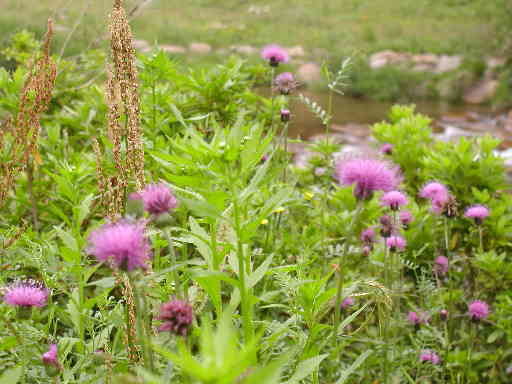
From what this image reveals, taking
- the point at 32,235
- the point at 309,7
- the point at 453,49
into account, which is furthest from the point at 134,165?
the point at 309,7

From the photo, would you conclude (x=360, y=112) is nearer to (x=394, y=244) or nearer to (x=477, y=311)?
(x=477, y=311)

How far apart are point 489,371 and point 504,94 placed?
8.33 metres

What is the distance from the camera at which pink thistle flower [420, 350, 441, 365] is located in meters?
1.66

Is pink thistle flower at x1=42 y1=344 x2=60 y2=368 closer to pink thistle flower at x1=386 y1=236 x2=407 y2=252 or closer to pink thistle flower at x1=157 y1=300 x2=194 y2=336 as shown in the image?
pink thistle flower at x1=157 y1=300 x2=194 y2=336

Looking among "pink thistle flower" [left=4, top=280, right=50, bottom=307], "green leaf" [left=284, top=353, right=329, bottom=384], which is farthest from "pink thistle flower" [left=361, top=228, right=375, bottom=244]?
"pink thistle flower" [left=4, top=280, right=50, bottom=307]

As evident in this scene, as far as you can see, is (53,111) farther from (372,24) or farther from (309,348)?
(372,24)

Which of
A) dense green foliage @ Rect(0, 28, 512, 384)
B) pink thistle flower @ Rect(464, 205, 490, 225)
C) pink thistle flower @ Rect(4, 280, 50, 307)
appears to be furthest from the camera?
pink thistle flower @ Rect(464, 205, 490, 225)

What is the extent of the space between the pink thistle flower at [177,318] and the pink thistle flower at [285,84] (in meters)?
1.24

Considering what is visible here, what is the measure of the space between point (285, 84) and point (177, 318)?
51.4 inches

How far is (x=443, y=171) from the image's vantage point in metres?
2.27

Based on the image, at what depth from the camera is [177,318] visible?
703 millimetres

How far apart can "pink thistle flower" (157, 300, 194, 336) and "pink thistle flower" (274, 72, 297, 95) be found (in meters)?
1.24

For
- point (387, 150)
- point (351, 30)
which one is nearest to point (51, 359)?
point (387, 150)

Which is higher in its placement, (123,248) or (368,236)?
(123,248)
